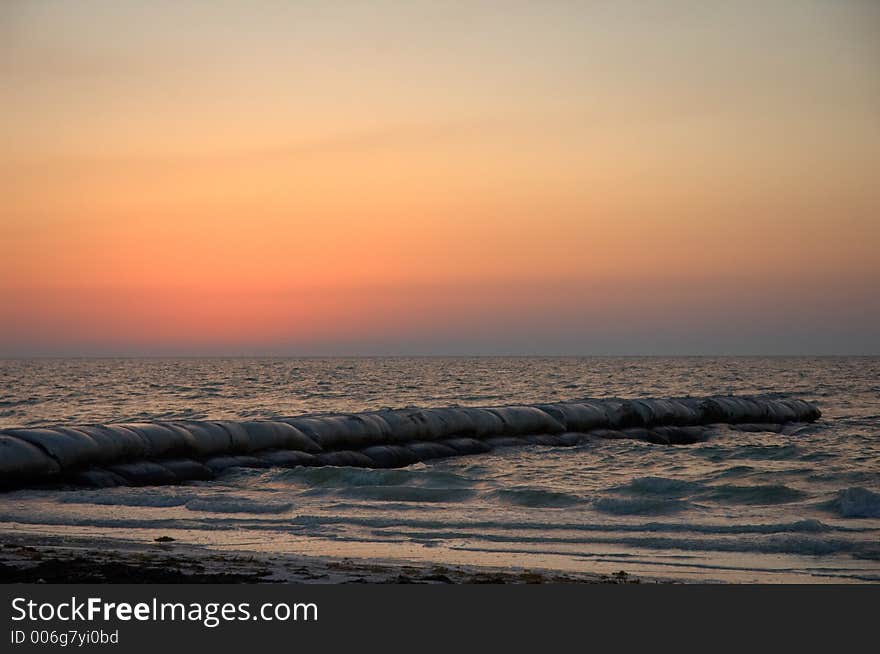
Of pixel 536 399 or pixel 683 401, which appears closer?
pixel 683 401

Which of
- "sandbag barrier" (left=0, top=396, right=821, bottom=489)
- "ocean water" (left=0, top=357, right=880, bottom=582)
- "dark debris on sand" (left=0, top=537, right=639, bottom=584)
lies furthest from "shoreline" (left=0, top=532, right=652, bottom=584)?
"sandbag barrier" (left=0, top=396, right=821, bottom=489)

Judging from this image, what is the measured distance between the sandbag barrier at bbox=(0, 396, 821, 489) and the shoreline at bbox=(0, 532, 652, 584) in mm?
6408

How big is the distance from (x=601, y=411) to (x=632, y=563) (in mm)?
21304

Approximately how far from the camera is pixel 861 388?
7275 cm

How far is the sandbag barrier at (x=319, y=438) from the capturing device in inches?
744

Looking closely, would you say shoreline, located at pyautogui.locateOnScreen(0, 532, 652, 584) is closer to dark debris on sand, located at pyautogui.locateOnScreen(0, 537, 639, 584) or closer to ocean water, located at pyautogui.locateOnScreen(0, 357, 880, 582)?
dark debris on sand, located at pyautogui.locateOnScreen(0, 537, 639, 584)

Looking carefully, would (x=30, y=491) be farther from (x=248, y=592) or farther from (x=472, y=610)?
(x=472, y=610)

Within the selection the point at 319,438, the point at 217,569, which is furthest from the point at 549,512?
the point at 319,438

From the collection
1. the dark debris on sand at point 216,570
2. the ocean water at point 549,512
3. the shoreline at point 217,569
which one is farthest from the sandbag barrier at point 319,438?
the dark debris on sand at point 216,570

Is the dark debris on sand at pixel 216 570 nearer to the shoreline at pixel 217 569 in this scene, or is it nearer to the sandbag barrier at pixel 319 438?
the shoreline at pixel 217 569

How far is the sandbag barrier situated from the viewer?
1889cm

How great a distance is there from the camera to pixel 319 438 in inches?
953

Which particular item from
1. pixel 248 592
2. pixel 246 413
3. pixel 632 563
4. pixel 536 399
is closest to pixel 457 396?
pixel 536 399

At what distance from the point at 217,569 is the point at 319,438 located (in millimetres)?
13652
